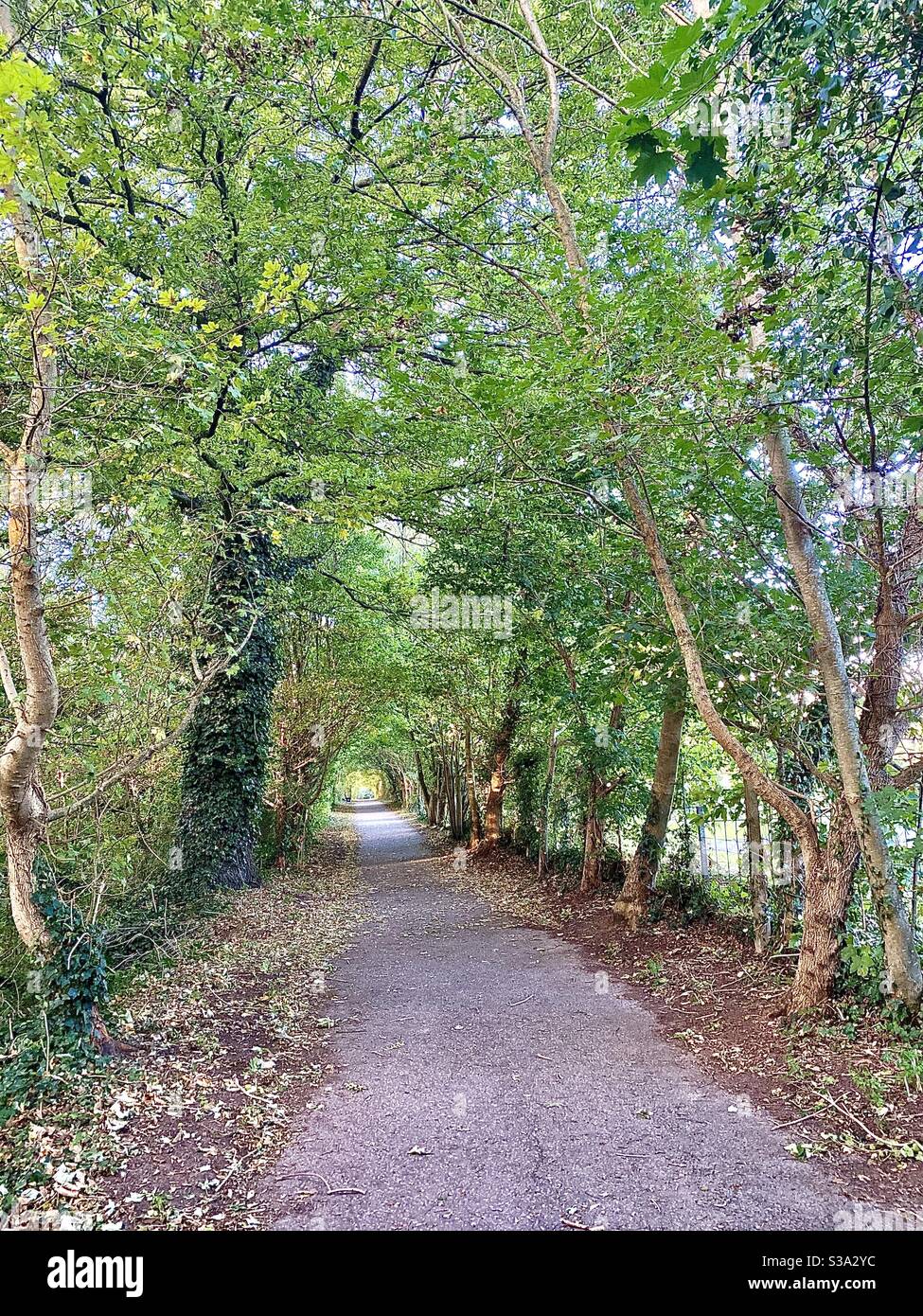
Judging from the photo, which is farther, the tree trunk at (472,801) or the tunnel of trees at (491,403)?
the tree trunk at (472,801)

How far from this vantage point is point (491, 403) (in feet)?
18.8

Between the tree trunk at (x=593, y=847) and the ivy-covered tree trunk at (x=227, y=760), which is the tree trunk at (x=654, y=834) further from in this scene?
the ivy-covered tree trunk at (x=227, y=760)

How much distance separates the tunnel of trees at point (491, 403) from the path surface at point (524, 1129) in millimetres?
1520

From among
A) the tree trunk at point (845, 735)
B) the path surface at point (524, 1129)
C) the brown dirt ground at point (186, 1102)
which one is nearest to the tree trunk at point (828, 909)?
the tree trunk at point (845, 735)

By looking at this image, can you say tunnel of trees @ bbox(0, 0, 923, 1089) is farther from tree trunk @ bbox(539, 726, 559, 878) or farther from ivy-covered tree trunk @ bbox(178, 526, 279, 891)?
tree trunk @ bbox(539, 726, 559, 878)

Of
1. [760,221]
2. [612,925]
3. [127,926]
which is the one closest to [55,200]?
[760,221]

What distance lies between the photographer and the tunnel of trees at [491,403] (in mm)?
3674

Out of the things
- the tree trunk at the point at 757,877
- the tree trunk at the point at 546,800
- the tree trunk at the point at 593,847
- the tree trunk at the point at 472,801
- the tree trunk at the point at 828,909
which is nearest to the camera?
the tree trunk at the point at 828,909

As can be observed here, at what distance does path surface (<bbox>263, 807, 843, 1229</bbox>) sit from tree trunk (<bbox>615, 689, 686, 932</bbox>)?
1.53 metres

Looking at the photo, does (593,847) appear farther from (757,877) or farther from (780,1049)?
(780,1049)

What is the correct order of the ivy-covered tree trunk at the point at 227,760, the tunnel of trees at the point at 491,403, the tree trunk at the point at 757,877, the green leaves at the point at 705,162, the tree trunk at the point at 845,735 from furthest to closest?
the ivy-covered tree trunk at the point at 227,760
the tree trunk at the point at 757,877
the tree trunk at the point at 845,735
the tunnel of trees at the point at 491,403
the green leaves at the point at 705,162

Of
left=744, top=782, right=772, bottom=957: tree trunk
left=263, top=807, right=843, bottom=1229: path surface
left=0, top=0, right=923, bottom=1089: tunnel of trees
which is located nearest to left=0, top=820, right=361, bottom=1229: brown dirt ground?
left=263, top=807, right=843, bottom=1229: path surface
